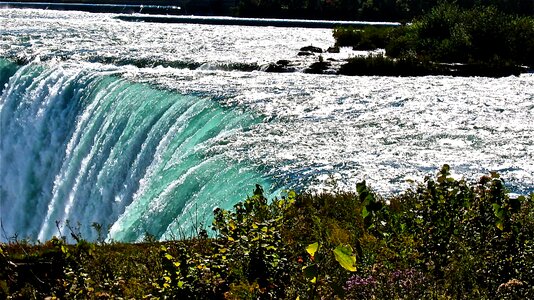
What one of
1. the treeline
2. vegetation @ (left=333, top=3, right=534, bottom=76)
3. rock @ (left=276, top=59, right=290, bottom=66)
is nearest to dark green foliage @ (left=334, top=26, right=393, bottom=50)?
vegetation @ (left=333, top=3, right=534, bottom=76)

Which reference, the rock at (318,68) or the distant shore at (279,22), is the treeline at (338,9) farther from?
the rock at (318,68)

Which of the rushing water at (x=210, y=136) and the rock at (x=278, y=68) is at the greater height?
the rock at (x=278, y=68)

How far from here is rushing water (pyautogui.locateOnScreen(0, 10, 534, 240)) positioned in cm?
1332

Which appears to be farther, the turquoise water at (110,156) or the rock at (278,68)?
the rock at (278,68)

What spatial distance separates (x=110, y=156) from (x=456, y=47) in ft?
70.3

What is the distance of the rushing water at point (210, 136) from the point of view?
43.7ft

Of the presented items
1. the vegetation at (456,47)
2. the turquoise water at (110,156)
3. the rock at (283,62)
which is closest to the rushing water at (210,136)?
the turquoise water at (110,156)

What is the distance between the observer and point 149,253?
8.40 meters

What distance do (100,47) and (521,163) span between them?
26.6m

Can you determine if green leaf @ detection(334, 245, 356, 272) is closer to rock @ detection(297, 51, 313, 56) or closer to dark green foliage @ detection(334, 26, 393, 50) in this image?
rock @ detection(297, 51, 313, 56)

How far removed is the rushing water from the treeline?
47.1 metres

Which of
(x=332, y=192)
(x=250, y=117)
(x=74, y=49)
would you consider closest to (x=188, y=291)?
(x=332, y=192)

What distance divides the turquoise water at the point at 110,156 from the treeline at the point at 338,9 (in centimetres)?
5335

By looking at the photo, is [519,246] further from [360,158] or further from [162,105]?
[162,105]
